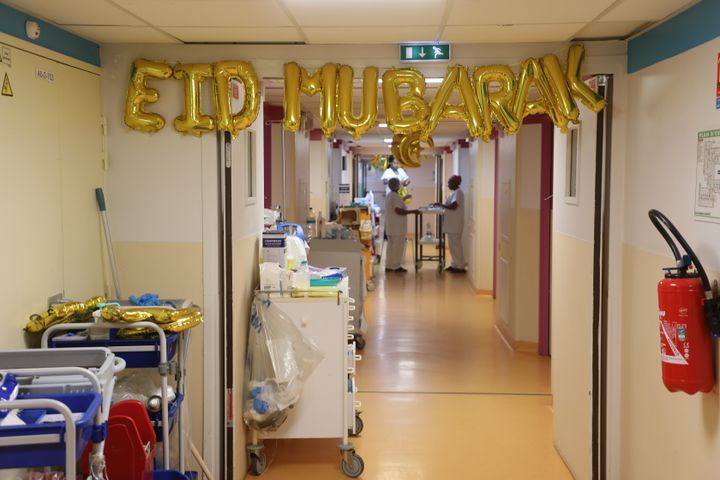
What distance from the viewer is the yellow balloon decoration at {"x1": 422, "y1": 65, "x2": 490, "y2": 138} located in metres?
3.86

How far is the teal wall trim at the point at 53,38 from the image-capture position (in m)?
A: 3.00

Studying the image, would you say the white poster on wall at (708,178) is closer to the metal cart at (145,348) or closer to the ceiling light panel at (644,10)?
the ceiling light panel at (644,10)

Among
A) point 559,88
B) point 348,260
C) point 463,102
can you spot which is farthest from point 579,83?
point 348,260

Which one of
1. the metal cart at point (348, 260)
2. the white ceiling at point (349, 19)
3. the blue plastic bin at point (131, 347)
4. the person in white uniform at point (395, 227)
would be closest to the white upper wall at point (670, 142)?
the white ceiling at point (349, 19)

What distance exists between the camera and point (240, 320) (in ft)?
13.9

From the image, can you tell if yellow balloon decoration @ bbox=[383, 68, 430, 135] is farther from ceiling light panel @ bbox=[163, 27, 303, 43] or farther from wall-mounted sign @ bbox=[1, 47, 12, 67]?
wall-mounted sign @ bbox=[1, 47, 12, 67]

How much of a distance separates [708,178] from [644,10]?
0.76 meters

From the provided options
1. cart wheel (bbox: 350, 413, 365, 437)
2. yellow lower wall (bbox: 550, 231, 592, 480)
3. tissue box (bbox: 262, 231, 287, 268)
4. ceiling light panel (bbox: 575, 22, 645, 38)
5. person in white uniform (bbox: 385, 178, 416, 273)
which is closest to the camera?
ceiling light panel (bbox: 575, 22, 645, 38)

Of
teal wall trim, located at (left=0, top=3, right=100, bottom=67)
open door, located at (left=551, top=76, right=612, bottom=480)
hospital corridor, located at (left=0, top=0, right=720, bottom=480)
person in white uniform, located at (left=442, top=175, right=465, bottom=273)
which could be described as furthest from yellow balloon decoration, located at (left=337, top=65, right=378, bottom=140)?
person in white uniform, located at (left=442, top=175, right=465, bottom=273)

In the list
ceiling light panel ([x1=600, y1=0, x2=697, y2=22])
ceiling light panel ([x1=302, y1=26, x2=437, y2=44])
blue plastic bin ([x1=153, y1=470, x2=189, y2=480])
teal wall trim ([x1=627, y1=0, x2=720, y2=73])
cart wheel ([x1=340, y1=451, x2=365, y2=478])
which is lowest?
cart wheel ([x1=340, y1=451, x2=365, y2=478])

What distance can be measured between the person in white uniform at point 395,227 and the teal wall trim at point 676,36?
31.5ft

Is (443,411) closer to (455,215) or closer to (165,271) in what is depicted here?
(165,271)

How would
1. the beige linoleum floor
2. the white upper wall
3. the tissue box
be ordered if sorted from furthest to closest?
the tissue box → the beige linoleum floor → the white upper wall

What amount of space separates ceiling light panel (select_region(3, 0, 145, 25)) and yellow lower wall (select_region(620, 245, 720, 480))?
249 cm
